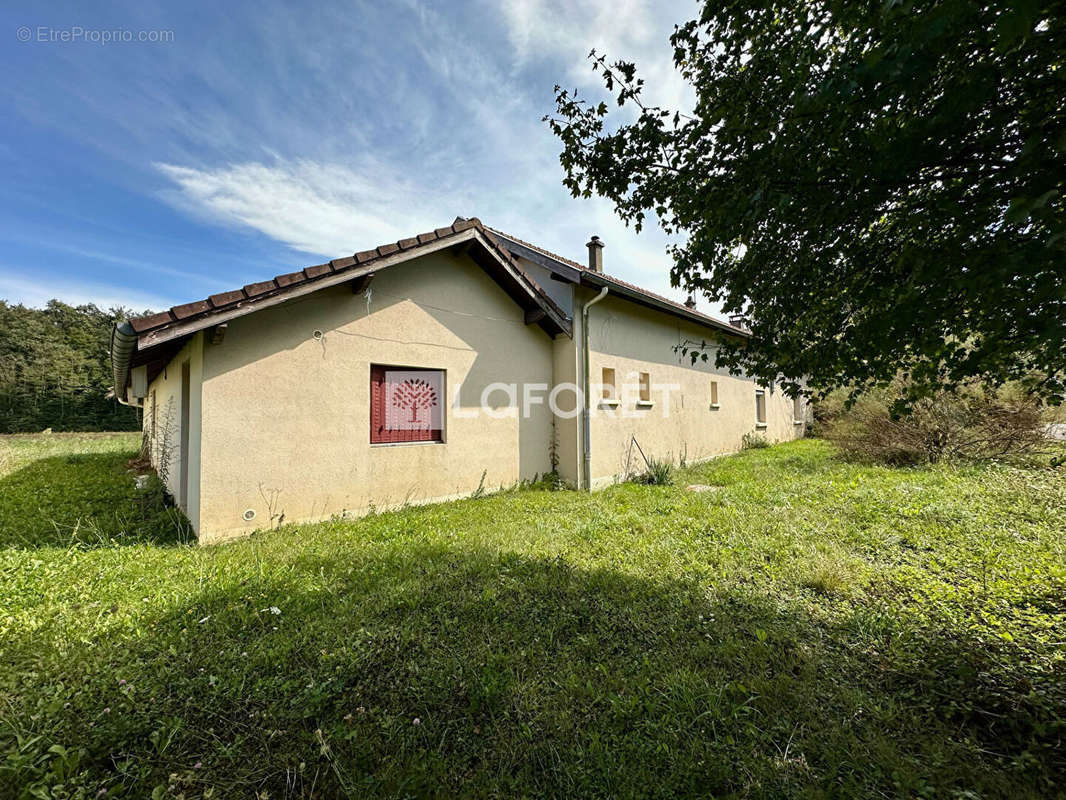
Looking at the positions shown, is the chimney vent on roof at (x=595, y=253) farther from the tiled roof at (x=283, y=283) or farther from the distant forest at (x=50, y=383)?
the distant forest at (x=50, y=383)

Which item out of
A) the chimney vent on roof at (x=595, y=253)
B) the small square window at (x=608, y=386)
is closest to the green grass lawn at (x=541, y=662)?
the small square window at (x=608, y=386)

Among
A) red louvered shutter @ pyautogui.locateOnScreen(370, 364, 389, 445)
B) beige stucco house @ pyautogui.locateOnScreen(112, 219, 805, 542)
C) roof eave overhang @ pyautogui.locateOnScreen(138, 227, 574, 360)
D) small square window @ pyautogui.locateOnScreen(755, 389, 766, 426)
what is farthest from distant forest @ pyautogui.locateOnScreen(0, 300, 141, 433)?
small square window @ pyautogui.locateOnScreen(755, 389, 766, 426)

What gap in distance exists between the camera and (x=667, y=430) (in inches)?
404

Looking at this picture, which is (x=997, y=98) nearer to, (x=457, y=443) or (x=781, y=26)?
(x=781, y=26)

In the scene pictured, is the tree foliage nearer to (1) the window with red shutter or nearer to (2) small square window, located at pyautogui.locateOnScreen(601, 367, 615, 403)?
(1) the window with red shutter

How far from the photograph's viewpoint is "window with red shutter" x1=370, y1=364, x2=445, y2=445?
6.18m

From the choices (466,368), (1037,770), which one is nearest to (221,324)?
(466,368)

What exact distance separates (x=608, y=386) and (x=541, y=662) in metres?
6.65

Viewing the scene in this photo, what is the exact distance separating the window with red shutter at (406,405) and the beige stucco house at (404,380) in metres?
0.02

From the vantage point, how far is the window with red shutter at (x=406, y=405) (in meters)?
6.18

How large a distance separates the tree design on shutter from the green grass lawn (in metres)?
2.18

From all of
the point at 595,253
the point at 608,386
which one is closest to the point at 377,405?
the point at 608,386

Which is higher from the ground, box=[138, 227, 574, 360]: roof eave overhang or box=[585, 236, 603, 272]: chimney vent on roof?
box=[585, 236, 603, 272]: chimney vent on roof

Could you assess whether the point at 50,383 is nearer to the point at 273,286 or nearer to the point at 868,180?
the point at 273,286
